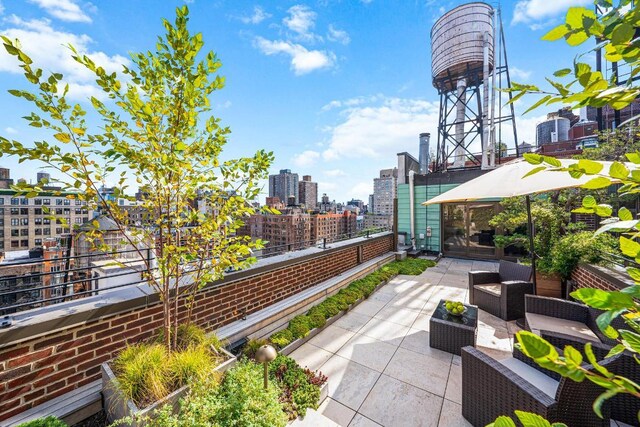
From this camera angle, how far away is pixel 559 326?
3.17 meters

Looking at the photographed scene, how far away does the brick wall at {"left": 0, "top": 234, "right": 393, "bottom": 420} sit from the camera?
1929 millimetres

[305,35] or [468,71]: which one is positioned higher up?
[468,71]

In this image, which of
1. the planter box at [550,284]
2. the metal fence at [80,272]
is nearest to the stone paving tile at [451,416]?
the metal fence at [80,272]

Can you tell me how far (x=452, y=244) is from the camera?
1003cm

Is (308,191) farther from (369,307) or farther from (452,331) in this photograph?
(452,331)

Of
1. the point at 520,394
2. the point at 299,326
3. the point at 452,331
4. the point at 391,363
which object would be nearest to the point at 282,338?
the point at 299,326

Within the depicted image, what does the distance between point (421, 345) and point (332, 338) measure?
1.26m

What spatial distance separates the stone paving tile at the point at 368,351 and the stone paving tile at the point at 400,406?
0.33m

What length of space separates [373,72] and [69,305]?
29.5 ft

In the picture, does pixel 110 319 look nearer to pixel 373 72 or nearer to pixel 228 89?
pixel 228 89

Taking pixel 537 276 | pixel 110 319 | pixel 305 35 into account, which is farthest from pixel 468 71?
pixel 110 319

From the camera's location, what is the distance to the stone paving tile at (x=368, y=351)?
325cm

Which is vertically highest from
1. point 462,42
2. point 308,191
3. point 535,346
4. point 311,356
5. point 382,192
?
point 308,191

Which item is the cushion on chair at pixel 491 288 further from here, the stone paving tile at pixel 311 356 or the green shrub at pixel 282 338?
the green shrub at pixel 282 338
